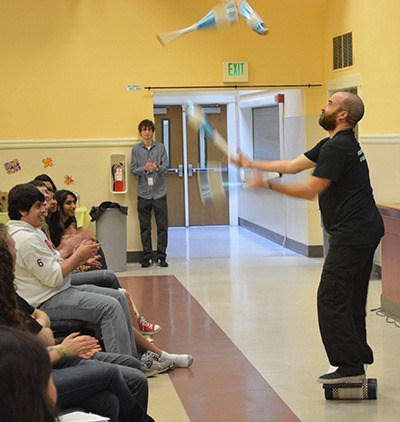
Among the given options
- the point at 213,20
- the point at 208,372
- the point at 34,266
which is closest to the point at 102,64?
the point at 213,20

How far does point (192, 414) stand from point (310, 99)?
23.0ft

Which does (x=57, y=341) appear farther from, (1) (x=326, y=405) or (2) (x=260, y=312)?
(2) (x=260, y=312)

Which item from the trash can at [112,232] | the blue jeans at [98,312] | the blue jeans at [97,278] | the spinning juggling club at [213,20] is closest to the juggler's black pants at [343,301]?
the blue jeans at [98,312]

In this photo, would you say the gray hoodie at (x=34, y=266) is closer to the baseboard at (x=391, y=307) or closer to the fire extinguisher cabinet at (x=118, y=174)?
the baseboard at (x=391, y=307)

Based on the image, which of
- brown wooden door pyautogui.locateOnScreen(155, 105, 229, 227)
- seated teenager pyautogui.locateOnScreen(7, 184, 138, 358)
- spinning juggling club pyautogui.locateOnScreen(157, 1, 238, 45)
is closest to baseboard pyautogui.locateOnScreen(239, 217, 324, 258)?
brown wooden door pyautogui.locateOnScreen(155, 105, 229, 227)

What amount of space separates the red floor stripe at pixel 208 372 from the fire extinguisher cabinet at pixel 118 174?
2.58 metres

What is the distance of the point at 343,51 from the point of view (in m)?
10.6

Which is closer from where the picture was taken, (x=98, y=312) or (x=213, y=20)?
(x=98, y=312)

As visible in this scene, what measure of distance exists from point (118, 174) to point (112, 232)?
0.75 meters

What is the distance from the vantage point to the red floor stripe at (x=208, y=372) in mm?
5027

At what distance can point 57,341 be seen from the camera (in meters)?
4.87

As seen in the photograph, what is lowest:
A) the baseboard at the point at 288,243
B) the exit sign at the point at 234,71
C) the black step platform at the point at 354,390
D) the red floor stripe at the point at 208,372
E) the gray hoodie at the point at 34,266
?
the baseboard at the point at 288,243

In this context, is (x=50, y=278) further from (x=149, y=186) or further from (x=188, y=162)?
(x=188, y=162)

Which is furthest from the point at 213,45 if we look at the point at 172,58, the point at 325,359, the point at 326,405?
the point at 326,405
